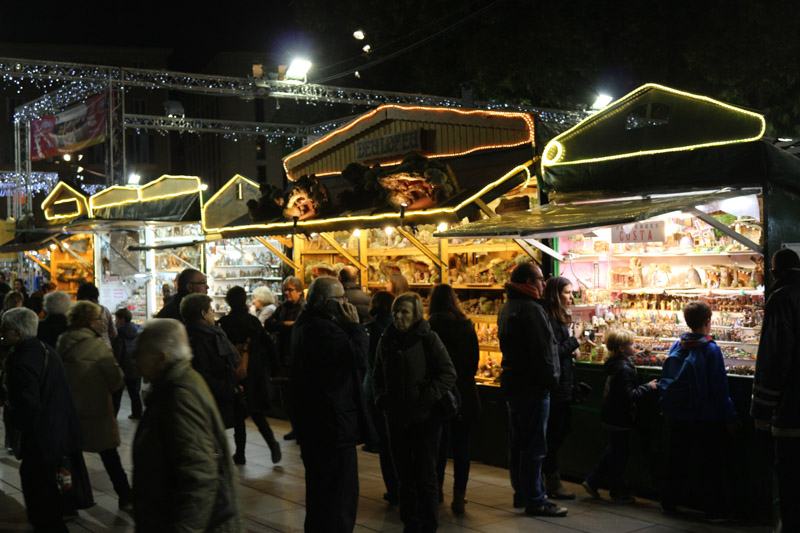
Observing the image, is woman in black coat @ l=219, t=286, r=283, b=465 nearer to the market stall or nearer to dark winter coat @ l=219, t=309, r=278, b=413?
dark winter coat @ l=219, t=309, r=278, b=413

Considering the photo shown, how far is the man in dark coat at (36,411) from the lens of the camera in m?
6.21

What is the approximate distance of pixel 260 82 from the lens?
18266 millimetres

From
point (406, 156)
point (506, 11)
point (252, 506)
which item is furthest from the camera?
point (506, 11)

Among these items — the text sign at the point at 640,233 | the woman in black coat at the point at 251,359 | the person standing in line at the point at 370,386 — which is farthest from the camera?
the woman in black coat at the point at 251,359

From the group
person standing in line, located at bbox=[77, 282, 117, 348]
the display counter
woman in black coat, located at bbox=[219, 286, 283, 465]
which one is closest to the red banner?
person standing in line, located at bbox=[77, 282, 117, 348]

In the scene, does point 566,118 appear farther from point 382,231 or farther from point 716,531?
point 716,531

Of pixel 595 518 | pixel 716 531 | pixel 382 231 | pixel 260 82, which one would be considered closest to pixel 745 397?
pixel 716 531

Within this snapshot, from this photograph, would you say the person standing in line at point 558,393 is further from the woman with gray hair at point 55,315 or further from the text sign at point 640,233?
the woman with gray hair at point 55,315

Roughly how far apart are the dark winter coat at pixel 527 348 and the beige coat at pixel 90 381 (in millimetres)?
3177

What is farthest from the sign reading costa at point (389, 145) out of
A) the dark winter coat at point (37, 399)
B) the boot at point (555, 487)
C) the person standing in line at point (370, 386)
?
the dark winter coat at point (37, 399)

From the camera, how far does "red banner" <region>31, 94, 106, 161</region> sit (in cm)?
1816

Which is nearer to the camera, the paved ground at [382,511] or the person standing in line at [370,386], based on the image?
the paved ground at [382,511]

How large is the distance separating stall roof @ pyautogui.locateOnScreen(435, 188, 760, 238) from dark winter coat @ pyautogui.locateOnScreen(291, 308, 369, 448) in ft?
8.56

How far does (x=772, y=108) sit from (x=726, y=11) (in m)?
2.91
